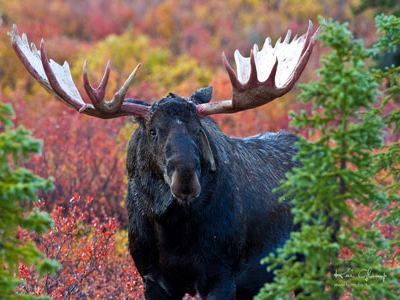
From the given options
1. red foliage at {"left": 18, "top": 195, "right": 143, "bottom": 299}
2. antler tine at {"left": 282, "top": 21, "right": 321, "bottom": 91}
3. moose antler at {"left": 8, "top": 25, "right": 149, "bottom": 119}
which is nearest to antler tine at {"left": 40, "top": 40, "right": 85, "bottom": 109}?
moose antler at {"left": 8, "top": 25, "right": 149, "bottom": 119}

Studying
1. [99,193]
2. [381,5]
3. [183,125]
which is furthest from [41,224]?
[381,5]

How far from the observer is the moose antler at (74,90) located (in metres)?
4.50

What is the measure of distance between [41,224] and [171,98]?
1.63 m

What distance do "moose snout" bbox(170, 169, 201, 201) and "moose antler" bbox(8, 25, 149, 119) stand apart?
0.71 metres

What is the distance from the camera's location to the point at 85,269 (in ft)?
18.3

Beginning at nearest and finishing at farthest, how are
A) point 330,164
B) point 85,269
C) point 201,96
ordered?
point 330,164 → point 201,96 → point 85,269

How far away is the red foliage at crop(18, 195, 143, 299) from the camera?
5.18 metres

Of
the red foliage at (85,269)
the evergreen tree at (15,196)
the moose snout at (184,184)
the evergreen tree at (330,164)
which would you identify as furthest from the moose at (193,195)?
the evergreen tree at (15,196)

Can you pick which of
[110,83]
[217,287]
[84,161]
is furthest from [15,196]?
[110,83]

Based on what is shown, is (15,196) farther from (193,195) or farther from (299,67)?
(299,67)

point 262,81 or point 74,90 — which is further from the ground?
point 74,90

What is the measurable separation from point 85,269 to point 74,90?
1.54m

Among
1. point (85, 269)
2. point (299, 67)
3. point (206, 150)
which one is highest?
point (299, 67)

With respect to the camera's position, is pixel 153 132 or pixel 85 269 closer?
pixel 153 132
